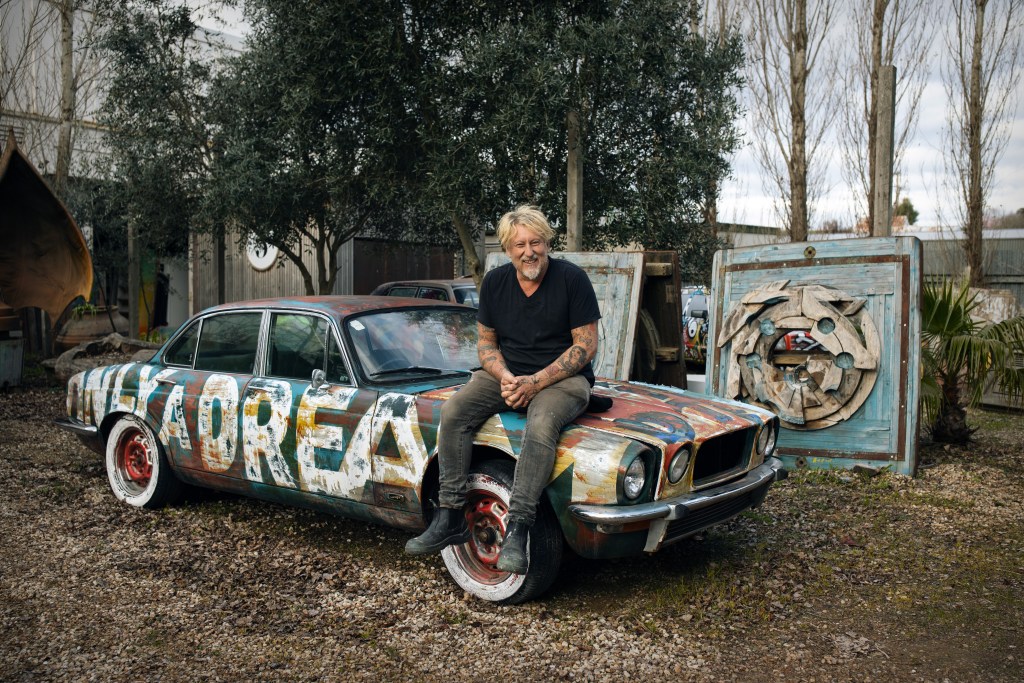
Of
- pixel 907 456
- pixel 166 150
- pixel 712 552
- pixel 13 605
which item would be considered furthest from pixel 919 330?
pixel 166 150

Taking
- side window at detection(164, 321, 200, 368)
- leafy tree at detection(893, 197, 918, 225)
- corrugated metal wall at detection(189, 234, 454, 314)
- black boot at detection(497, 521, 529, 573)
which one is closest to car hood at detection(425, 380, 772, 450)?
black boot at detection(497, 521, 529, 573)

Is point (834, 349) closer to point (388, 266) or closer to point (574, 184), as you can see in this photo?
point (574, 184)

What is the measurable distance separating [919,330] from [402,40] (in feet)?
20.0

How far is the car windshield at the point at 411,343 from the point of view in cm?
481

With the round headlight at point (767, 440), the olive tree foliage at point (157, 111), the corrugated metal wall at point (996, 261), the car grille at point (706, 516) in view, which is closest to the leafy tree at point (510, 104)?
the olive tree foliage at point (157, 111)

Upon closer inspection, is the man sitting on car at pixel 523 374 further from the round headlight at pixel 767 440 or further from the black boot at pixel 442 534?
the round headlight at pixel 767 440

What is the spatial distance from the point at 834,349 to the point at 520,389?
11.7ft

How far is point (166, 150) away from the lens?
41.1 feet

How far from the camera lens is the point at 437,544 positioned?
3.93 metres

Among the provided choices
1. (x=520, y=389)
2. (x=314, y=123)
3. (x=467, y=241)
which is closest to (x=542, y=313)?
(x=520, y=389)

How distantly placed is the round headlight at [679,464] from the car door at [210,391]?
268 centimetres

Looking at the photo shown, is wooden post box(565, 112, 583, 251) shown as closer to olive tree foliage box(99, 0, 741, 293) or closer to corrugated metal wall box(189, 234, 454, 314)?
olive tree foliage box(99, 0, 741, 293)

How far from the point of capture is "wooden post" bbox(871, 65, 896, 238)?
9005mm

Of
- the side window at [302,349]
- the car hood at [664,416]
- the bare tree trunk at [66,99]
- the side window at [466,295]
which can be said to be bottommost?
the car hood at [664,416]
